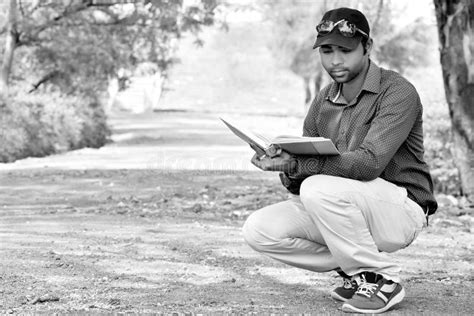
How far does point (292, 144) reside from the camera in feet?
16.1

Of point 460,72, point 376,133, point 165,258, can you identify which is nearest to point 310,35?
point 460,72

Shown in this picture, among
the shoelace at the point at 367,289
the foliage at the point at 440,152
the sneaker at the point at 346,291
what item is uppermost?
the shoelace at the point at 367,289

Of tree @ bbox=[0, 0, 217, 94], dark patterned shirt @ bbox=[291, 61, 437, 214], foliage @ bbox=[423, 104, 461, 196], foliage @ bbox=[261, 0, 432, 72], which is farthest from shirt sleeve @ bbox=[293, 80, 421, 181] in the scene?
foliage @ bbox=[261, 0, 432, 72]

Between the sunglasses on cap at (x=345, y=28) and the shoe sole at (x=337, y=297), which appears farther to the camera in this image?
the shoe sole at (x=337, y=297)

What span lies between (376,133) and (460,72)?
6830 millimetres

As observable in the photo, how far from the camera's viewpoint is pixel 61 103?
2334cm

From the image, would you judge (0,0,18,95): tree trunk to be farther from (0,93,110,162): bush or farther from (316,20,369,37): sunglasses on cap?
(316,20,369,37): sunglasses on cap

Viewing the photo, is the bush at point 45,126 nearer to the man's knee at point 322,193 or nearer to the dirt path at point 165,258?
the dirt path at point 165,258

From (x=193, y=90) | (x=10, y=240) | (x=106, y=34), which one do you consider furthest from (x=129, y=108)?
(x=10, y=240)

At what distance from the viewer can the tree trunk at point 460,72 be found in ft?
37.4

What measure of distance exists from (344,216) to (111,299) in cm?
142

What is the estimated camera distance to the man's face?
17.1ft

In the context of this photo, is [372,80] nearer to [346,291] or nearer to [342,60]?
[342,60]

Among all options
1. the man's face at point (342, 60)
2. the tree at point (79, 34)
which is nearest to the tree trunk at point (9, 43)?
the tree at point (79, 34)
